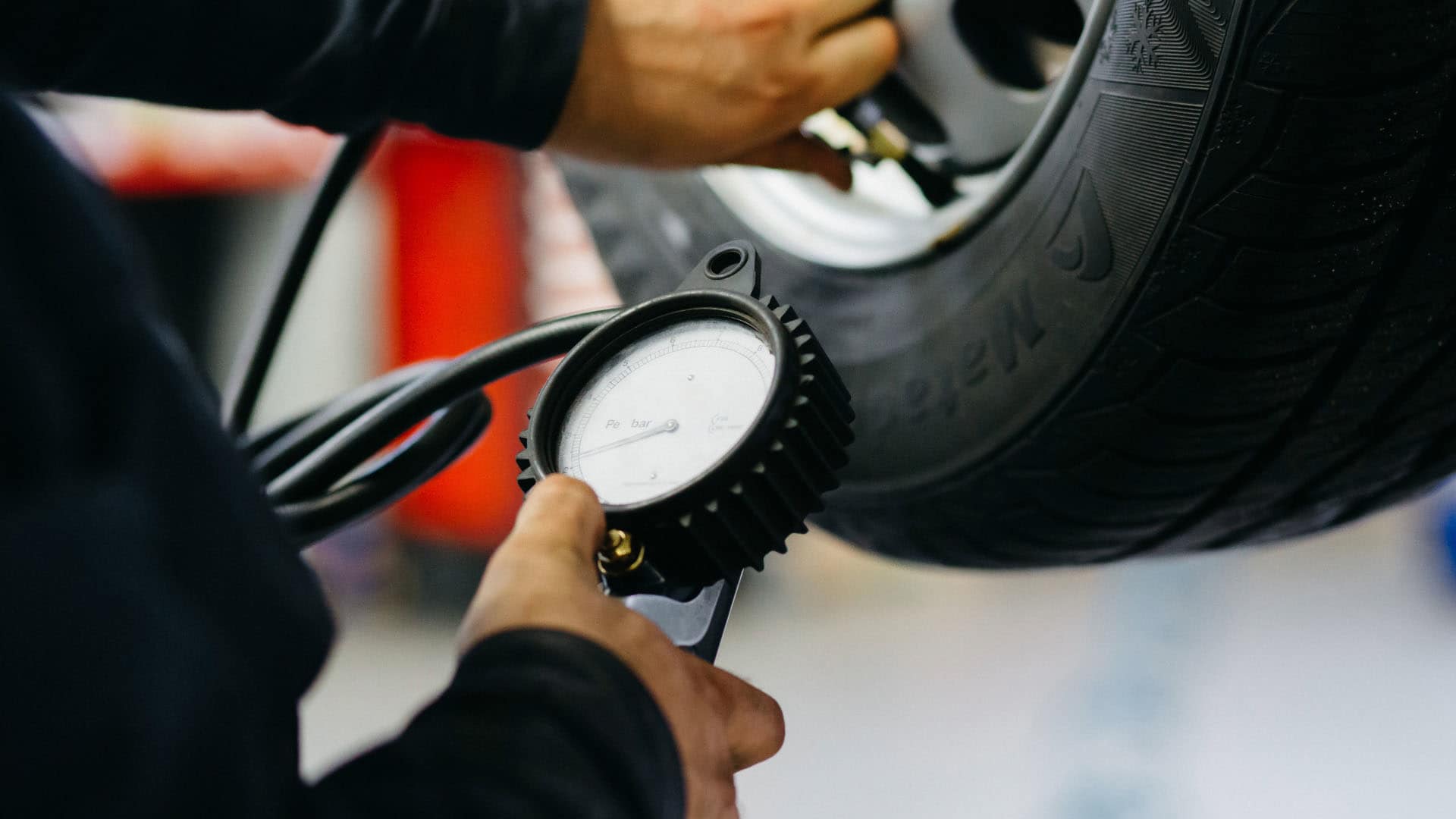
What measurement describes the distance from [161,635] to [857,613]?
1.92 m

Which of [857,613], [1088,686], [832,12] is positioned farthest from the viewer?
[857,613]

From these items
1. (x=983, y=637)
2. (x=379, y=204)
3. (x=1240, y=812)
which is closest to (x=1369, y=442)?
(x=1240, y=812)

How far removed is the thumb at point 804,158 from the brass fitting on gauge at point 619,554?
13.1 inches

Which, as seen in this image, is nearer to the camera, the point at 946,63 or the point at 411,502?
the point at 946,63

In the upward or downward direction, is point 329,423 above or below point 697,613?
below

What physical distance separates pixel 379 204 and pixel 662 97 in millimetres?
2224

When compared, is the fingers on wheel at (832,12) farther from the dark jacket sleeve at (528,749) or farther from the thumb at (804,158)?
the dark jacket sleeve at (528,749)

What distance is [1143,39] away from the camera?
453mm

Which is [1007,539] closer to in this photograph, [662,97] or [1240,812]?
[662,97]

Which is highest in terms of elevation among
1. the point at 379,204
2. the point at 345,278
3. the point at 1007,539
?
the point at 1007,539

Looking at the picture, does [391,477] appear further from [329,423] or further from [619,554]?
[619,554]

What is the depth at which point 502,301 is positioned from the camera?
8.31ft

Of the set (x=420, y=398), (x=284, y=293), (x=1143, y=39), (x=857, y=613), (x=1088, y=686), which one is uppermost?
(x=1143, y=39)

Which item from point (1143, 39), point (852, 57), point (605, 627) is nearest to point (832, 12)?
point (852, 57)
